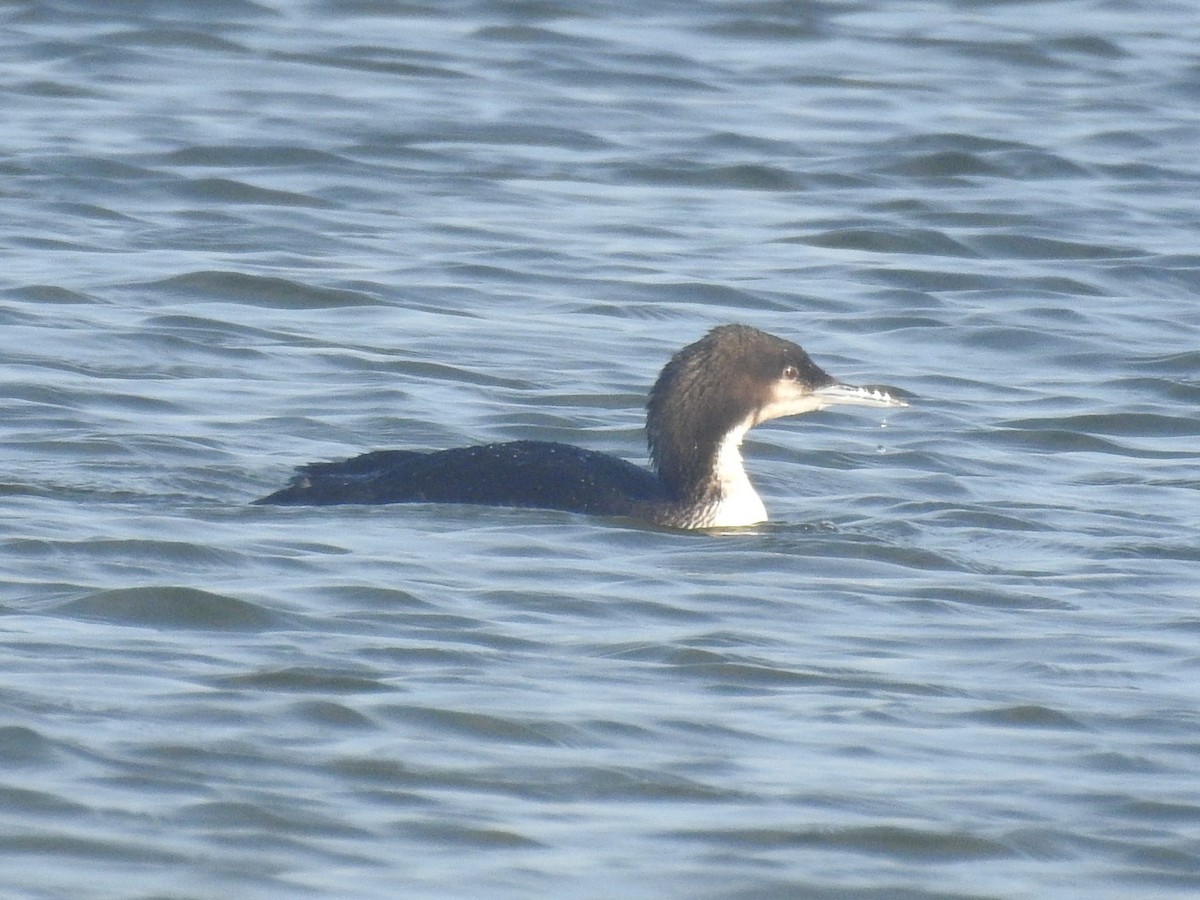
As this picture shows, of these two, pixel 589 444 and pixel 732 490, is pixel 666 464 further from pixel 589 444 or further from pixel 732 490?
pixel 589 444

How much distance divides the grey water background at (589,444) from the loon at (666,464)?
0.13m

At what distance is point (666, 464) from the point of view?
959 centimetres

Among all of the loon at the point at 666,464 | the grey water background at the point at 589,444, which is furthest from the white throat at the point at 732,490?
the grey water background at the point at 589,444

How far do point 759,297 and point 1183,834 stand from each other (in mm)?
8004

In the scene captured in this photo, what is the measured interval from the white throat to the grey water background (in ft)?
0.35

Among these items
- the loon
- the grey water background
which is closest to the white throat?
the loon

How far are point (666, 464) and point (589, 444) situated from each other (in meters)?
1.90

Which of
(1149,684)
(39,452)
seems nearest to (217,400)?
(39,452)

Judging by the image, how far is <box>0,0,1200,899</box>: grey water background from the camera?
634 centimetres

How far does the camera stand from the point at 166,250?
14.7m

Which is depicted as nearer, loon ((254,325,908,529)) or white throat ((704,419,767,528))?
loon ((254,325,908,529))

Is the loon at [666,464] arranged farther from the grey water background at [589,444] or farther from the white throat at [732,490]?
the grey water background at [589,444]

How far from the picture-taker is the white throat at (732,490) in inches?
379

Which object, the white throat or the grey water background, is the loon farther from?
the grey water background
